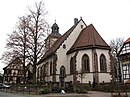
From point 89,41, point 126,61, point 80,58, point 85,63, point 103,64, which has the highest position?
point 89,41

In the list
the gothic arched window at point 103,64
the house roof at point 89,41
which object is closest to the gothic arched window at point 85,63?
the house roof at point 89,41

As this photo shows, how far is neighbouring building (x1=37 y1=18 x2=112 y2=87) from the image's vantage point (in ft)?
135

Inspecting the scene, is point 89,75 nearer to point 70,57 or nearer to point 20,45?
point 70,57

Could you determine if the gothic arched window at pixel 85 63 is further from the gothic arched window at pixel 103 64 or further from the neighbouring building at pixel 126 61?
the neighbouring building at pixel 126 61

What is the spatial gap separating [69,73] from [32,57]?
380 inches

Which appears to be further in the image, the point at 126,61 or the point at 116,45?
the point at 116,45

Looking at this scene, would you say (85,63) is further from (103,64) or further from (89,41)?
(89,41)

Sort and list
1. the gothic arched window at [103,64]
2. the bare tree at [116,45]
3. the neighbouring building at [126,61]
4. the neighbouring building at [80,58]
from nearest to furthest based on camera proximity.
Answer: the neighbouring building at [126,61], the neighbouring building at [80,58], the gothic arched window at [103,64], the bare tree at [116,45]

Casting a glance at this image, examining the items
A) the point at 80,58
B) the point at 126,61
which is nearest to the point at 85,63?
the point at 80,58

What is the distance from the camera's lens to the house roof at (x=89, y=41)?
42.2m

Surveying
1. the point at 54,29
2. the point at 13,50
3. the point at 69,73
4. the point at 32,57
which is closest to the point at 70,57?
the point at 69,73

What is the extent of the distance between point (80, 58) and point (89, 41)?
375cm

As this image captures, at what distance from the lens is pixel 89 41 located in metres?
42.9

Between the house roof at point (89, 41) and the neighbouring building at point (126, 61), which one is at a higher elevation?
the house roof at point (89, 41)
